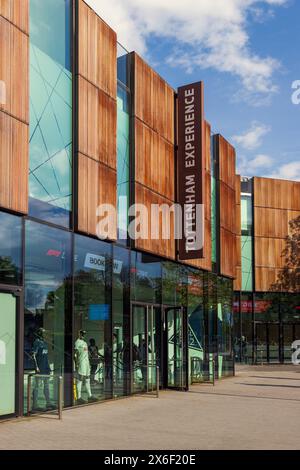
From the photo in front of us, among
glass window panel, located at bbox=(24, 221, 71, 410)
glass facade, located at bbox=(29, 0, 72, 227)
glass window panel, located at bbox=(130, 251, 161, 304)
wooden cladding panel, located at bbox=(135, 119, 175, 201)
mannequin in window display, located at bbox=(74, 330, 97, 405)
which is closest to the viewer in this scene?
glass window panel, located at bbox=(24, 221, 71, 410)

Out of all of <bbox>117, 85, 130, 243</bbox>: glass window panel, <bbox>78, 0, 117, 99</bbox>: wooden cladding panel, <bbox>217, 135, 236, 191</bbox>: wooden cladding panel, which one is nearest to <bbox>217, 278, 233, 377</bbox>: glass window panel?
<bbox>217, 135, 236, 191</bbox>: wooden cladding panel

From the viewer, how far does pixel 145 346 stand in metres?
20.5

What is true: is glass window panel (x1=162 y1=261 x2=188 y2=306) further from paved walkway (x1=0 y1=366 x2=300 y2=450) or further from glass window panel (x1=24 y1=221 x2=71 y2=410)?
glass window panel (x1=24 y1=221 x2=71 y2=410)

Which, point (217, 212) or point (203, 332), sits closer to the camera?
point (203, 332)

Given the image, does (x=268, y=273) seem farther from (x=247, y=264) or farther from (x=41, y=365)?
(x=41, y=365)

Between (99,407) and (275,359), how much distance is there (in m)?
25.6

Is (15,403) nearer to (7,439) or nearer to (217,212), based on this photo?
(7,439)

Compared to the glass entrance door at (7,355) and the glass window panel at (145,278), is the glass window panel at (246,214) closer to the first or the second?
the glass window panel at (145,278)

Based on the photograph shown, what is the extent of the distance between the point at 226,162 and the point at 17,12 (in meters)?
16.0

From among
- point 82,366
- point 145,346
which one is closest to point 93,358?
point 82,366

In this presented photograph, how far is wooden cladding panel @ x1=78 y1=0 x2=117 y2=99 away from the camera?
1719 cm

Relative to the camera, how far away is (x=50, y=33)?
53.2 ft

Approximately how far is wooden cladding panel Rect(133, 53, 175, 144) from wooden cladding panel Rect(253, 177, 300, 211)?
17.8m

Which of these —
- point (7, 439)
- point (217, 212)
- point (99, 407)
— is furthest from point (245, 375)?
point (7, 439)
